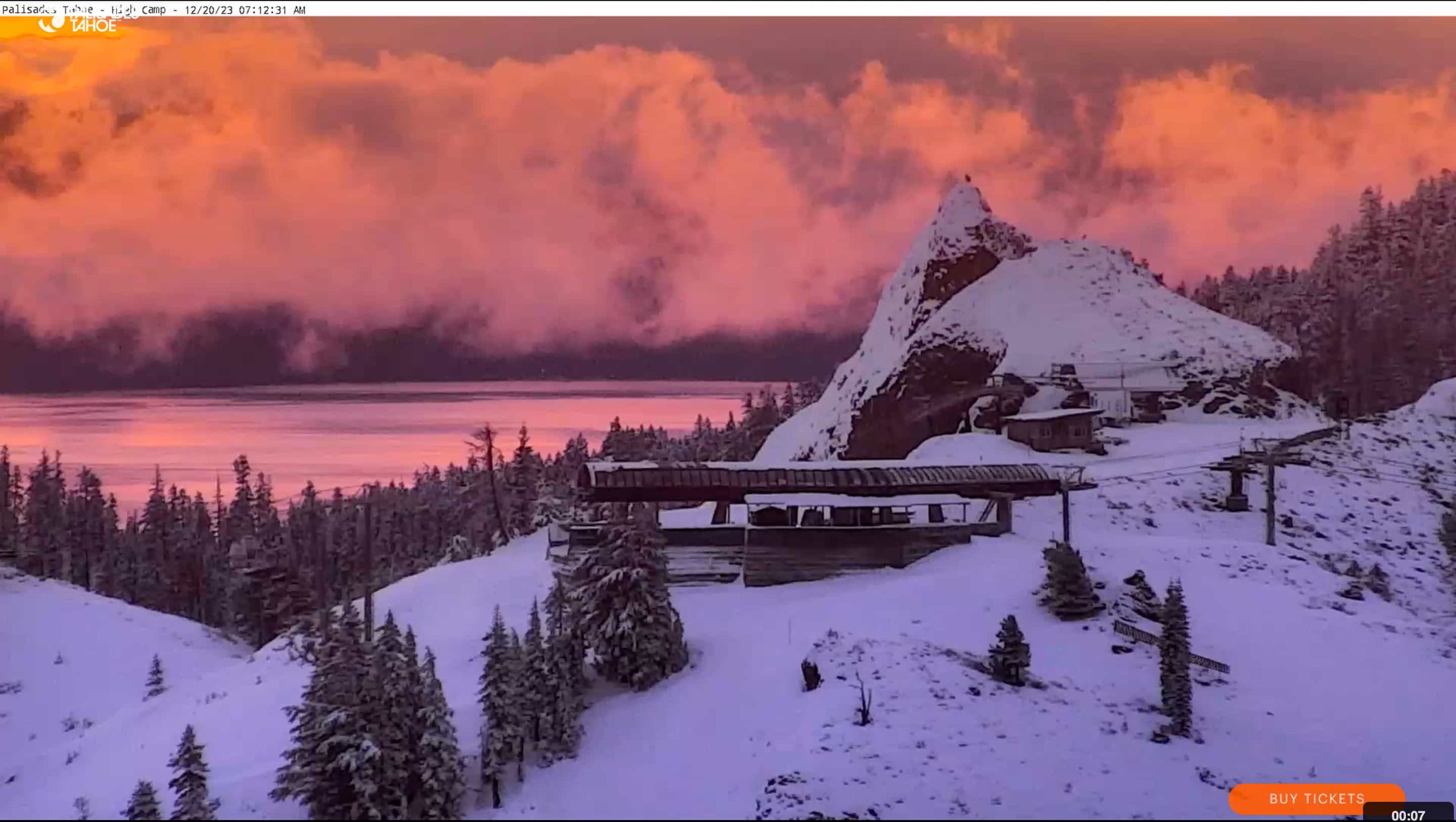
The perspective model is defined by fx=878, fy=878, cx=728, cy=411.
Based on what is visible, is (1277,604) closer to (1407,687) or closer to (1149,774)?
(1407,687)

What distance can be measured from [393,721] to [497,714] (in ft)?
7.94

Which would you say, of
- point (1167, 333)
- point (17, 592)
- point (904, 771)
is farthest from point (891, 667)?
point (17, 592)

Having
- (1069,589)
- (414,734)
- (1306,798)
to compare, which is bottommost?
(1306,798)

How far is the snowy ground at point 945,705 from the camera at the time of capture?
52.4 feet

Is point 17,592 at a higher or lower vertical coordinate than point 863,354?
lower

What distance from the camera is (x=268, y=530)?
8181 cm

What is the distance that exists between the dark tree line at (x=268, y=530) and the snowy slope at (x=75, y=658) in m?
6.02

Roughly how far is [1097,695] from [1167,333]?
47.1 metres

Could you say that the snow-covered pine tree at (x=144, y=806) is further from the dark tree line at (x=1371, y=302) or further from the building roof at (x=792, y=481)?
the dark tree line at (x=1371, y=302)

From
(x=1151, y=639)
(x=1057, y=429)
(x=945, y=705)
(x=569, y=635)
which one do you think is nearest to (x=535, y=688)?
(x=569, y=635)

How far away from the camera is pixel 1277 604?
84.8 ft

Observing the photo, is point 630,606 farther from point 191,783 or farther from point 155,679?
point 155,679

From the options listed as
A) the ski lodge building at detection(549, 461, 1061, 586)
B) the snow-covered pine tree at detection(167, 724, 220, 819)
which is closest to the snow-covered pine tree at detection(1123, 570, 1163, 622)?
the ski lodge building at detection(549, 461, 1061, 586)

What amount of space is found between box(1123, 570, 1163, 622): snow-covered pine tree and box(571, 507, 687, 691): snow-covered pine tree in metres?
12.8
